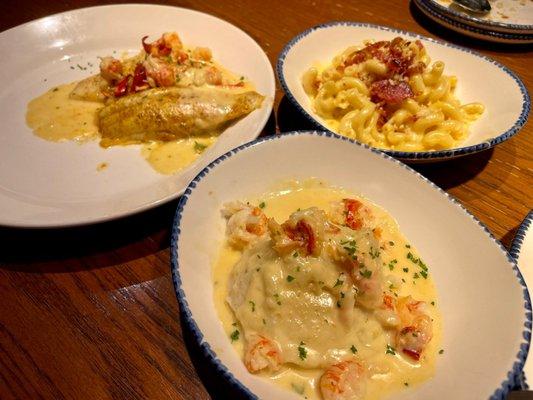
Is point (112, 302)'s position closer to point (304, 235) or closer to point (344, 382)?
point (304, 235)

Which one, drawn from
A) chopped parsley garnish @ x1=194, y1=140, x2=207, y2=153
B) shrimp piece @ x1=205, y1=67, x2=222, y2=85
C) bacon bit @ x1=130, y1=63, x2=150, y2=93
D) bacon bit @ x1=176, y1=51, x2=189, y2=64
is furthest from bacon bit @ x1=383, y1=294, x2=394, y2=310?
A: bacon bit @ x1=176, y1=51, x2=189, y2=64

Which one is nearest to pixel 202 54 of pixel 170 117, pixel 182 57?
pixel 182 57

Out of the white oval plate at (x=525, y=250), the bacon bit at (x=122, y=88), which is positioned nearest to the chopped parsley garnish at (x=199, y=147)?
the bacon bit at (x=122, y=88)

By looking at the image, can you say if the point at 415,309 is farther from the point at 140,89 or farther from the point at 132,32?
the point at 132,32

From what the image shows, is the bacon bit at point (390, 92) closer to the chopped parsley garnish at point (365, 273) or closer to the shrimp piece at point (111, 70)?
the chopped parsley garnish at point (365, 273)

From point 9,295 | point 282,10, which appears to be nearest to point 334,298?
point 9,295

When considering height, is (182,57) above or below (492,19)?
below
